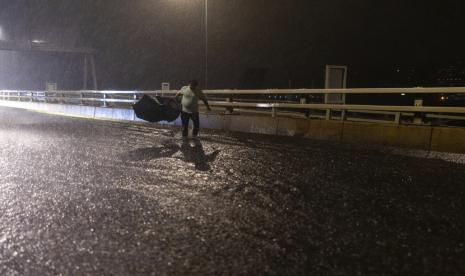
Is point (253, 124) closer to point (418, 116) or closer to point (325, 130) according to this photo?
point (325, 130)

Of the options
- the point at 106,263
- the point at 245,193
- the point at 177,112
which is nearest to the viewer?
the point at 106,263

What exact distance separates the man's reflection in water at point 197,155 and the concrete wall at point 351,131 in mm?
3007

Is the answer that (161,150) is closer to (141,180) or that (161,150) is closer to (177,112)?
(141,180)

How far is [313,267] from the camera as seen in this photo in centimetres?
312

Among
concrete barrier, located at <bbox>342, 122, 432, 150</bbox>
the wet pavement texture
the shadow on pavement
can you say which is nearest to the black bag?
the shadow on pavement

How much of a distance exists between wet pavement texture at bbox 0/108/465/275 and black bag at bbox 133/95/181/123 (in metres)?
5.62

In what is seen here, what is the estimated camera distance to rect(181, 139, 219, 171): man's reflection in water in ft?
23.7

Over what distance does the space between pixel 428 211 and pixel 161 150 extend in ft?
19.1

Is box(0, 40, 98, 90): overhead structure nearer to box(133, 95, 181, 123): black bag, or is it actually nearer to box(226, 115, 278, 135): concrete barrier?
box(133, 95, 181, 123): black bag

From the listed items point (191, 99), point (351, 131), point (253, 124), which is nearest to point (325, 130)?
point (351, 131)

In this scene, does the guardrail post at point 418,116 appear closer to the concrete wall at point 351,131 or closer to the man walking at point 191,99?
the concrete wall at point 351,131

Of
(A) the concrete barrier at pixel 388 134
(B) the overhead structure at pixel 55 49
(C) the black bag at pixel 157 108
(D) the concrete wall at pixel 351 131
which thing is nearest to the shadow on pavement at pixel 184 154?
(D) the concrete wall at pixel 351 131

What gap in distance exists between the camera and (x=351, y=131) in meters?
10.4

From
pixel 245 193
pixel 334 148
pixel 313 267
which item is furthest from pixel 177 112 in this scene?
pixel 313 267
